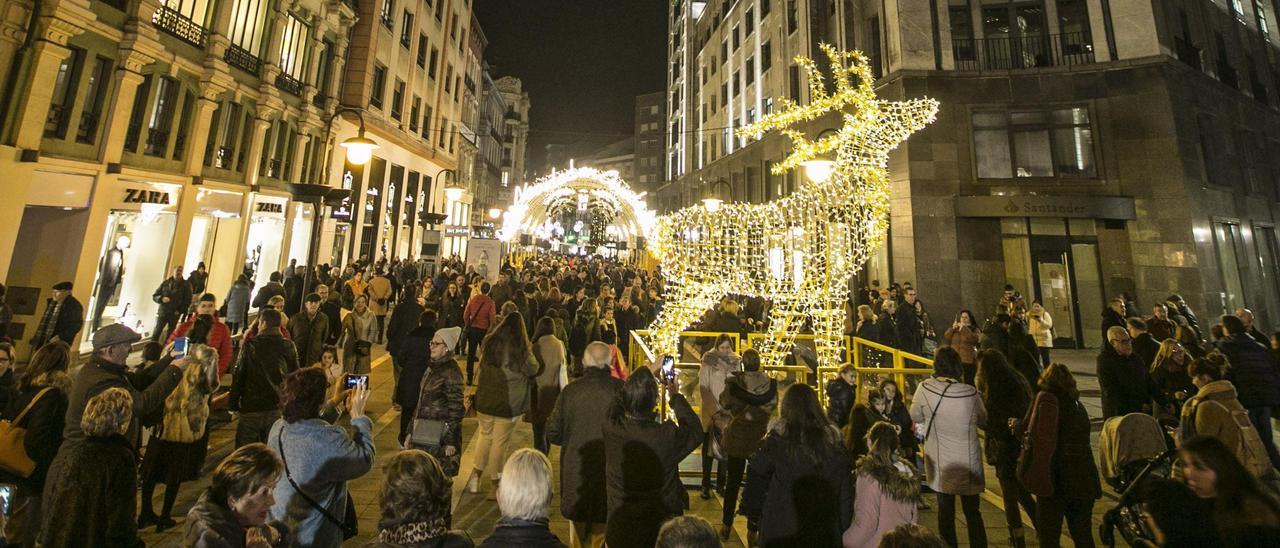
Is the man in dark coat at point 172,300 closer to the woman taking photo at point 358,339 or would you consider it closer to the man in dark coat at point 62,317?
the man in dark coat at point 62,317

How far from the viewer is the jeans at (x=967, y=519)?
13.4 ft

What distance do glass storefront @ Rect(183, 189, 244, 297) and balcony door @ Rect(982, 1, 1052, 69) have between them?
26115mm

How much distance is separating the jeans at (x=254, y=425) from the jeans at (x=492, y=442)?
2.09 meters

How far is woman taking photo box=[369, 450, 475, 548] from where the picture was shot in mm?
2068

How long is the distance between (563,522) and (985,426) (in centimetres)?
423

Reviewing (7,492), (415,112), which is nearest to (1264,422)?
(7,492)

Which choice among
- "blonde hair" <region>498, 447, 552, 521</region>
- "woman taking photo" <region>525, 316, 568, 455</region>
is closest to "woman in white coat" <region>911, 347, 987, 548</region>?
"blonde hair" <region>498, 447, 552, 521</region>

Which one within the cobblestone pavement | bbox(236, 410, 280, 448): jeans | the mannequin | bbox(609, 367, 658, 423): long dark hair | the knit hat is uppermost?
the mannequin

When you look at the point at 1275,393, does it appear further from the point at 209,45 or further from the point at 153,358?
the point at 209,45

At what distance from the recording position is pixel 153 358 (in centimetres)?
473

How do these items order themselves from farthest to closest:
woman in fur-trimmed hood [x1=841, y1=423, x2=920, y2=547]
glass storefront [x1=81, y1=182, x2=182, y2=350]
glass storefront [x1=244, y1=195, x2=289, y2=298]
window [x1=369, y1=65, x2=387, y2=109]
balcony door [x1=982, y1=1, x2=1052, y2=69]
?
1. window [x1=369, y1=65, x2=387, y2=109]
2. glass storefront [x1=244, y1=195, x2=289, y2=298]
3. balcony door [x1=982, y1=1, x2=1052, y2=69]
4. glass storefront [x1=81, y1=182, x2=182, y2=350]
5. woman in fur-trimmed hood [x1=841, y1=423, x2=920, y2=547]

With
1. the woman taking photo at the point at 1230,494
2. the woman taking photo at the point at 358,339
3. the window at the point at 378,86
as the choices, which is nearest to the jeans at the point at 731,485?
the woman taking photo at the point at 1230,494

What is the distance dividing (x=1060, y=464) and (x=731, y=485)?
2.68 m

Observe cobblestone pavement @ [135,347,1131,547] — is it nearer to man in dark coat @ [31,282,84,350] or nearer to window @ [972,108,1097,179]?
man in dark coat @ [31,282,84,350]
